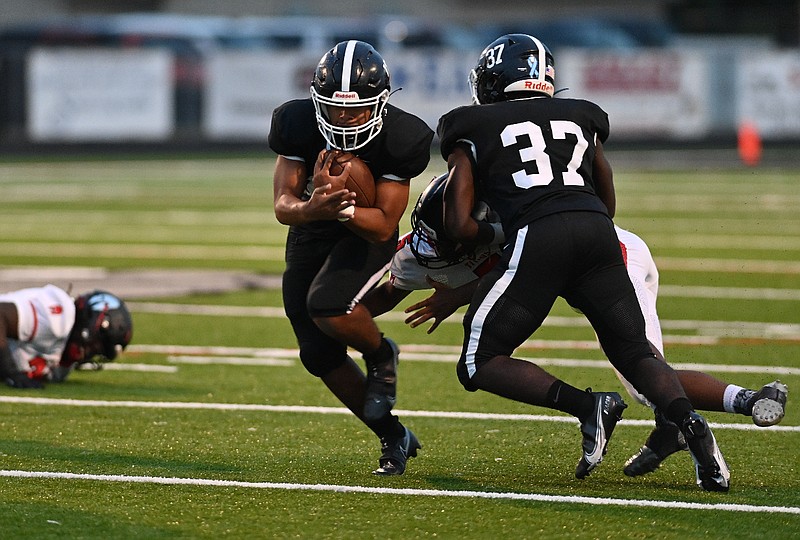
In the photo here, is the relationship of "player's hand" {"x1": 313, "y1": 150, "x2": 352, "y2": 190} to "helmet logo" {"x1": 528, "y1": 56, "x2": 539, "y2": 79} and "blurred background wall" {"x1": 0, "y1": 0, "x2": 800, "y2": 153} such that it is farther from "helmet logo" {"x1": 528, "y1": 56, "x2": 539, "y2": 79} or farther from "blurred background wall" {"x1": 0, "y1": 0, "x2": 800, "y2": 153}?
"blurred background wall" {"x1": 0, "y1": 0, "x2": 800, "y2": 153}

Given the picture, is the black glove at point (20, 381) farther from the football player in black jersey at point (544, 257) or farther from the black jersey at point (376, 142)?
the football player in black jersey at point (544, 257)

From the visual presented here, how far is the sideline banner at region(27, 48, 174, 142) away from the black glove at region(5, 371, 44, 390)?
1960 centimetres

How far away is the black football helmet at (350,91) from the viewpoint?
5305mm

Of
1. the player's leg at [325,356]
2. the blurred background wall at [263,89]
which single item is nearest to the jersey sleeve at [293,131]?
the player's leg at [325,356]

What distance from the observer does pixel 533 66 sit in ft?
17.8

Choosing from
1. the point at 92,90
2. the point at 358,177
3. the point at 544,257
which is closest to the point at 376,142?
the point at 358,177

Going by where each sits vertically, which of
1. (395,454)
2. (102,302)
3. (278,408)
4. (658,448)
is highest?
(658,448)

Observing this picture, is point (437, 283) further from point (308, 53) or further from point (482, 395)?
point (308, 53)

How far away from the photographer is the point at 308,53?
27.7 meters

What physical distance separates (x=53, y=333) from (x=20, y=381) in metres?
0.29

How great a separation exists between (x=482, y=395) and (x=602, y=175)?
7.29 feet

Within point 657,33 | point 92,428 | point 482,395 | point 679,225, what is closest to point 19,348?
point 92,428

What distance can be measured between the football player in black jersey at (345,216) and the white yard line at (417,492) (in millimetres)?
342

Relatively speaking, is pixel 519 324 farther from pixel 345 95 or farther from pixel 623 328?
pixel 345 95
